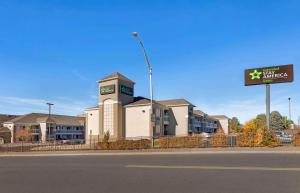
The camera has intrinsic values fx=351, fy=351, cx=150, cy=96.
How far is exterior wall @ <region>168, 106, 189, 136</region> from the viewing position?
275 ft

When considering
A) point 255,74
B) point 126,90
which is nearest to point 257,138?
point 255,74

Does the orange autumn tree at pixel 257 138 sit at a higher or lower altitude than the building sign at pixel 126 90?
lower

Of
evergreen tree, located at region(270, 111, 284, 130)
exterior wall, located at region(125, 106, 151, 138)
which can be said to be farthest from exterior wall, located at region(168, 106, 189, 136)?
evergreen tree, located at region(270, 111, 284, 130)

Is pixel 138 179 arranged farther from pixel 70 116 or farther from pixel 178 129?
pixel 70 116

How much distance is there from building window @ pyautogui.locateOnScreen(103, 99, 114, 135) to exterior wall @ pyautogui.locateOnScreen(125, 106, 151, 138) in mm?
3619

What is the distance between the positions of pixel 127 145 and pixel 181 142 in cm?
514

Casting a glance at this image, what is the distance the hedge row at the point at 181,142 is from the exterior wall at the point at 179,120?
50290mm

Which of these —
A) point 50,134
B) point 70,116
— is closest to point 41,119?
point 50,134

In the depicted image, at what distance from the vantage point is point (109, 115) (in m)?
72.8

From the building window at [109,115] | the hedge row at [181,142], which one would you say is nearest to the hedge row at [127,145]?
the hedge row at [181,142]

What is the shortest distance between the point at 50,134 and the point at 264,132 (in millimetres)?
86925

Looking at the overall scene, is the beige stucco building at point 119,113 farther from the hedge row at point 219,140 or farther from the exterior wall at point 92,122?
the hedge row at point 219,140

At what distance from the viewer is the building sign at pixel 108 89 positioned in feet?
236

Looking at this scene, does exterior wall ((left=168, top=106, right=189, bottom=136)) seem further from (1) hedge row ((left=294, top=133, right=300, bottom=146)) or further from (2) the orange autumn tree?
(1) hedge row ((left=294, top=133, right=300, bottom=146))
